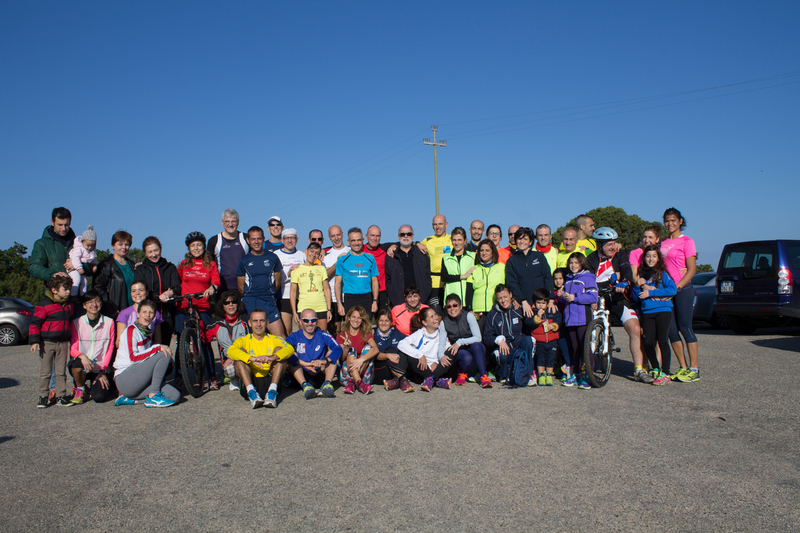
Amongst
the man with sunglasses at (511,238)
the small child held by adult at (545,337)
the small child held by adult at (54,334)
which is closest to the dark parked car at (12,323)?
the small child held by adult at (54,334)

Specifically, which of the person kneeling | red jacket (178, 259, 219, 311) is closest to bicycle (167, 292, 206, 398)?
the person kneeling

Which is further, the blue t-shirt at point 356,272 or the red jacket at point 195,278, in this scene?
the blue t-shirt at point 356,272

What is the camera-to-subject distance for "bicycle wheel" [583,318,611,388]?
6348 millimetres

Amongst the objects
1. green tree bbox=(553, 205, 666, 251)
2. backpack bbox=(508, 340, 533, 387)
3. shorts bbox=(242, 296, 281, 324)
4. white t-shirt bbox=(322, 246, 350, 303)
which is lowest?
backpack bbox=(508, 340, 533, 387)

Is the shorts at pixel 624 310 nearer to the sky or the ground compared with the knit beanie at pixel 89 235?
nearer to the ground

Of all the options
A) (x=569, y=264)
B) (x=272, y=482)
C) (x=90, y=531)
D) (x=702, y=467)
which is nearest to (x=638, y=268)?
(x=569, y=264)

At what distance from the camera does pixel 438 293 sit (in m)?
8.27

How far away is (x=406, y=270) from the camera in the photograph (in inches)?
326

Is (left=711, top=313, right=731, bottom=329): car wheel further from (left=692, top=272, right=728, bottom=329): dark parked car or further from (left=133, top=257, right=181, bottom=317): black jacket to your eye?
(left=133, top=257, right=181, bottom=317): black jacket

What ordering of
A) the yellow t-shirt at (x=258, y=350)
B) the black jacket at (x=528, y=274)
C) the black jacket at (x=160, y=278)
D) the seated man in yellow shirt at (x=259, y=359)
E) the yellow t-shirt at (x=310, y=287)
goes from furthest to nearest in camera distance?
1. the yellow t-shirt at (x=310, y=287)
2. the black jacket at (x=528, y=274)
3. the black jacket at (x=160, y=278)
4. the yellow t-shirt at (x=258, y=350)
5. the seated man in yellow shirt at (x=259, y=359)

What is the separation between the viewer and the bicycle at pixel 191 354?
6.37m

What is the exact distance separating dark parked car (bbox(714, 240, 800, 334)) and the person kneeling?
36.8 feet

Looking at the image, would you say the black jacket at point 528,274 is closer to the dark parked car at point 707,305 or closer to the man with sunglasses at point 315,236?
the man with sunglasses at point 315,236

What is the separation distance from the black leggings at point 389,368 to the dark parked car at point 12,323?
12360 millimetres
